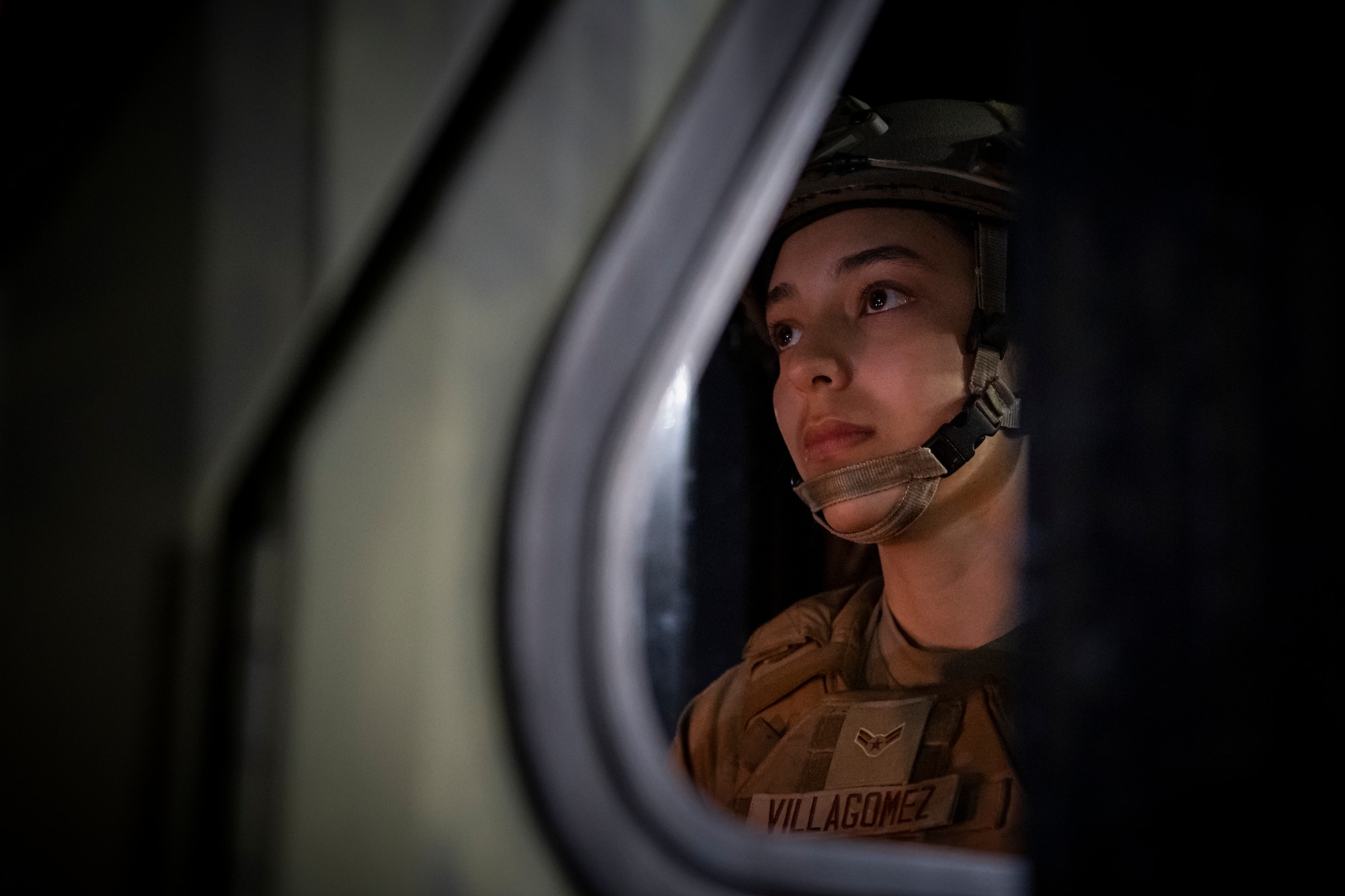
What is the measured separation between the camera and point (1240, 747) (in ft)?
1.54

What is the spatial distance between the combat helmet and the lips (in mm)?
59

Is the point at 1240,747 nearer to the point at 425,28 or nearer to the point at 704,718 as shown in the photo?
the point at 425,28

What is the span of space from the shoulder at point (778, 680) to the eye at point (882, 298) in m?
0.56

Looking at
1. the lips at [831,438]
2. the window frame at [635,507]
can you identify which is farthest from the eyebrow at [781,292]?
the window frame at [635,507]

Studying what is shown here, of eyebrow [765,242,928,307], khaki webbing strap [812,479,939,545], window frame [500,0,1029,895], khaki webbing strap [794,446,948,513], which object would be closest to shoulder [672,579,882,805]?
khaki webbing strap [812,479,939,545]

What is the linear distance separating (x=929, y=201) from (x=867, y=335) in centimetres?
30

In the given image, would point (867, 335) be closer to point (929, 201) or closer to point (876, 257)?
point (876, 257)

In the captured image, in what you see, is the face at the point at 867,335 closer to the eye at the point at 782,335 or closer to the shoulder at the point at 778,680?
the eye at the point at 782,335

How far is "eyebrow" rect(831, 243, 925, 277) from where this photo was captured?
83.2 inches

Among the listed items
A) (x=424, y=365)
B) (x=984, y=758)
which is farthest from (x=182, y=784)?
(x=984, y=758)

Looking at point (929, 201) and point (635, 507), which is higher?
point (929, 201)

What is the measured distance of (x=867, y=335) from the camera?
2.09 meters

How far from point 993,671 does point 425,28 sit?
1.68 metres

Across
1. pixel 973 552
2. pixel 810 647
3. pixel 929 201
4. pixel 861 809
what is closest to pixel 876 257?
pixel 929 201
